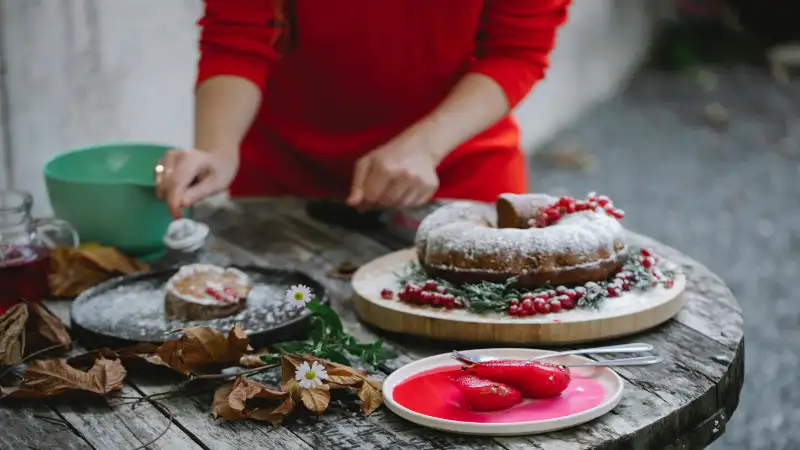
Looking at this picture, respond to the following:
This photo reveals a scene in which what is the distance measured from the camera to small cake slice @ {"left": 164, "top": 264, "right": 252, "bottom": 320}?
1641 millimetres

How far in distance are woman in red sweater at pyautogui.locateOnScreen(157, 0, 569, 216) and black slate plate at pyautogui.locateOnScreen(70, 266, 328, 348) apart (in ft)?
0.74

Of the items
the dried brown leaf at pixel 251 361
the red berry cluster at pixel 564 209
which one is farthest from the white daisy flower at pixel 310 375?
the red berry cluster at pixel 564 209

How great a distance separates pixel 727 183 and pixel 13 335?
434 cm

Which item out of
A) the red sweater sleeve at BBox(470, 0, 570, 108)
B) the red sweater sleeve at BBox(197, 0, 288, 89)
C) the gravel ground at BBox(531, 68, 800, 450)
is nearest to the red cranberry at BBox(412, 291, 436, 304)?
the red sweater sleeve at BBox(470, 0, 570, 108)

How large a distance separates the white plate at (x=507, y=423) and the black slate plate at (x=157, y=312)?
0.22m

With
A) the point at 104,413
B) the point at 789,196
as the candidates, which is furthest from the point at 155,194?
the point at 789,196

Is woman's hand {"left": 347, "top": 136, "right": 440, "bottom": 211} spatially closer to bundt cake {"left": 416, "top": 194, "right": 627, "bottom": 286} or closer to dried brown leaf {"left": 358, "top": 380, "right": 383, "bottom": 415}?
bundt cake {"left": 416, "top": 194, "right": 627, "bottom": 286}

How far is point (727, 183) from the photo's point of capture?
530 centimetres

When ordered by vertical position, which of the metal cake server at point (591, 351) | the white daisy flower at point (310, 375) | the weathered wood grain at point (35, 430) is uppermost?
the metal cake server at point (591, 351)

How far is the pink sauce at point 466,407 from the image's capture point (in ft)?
4.35

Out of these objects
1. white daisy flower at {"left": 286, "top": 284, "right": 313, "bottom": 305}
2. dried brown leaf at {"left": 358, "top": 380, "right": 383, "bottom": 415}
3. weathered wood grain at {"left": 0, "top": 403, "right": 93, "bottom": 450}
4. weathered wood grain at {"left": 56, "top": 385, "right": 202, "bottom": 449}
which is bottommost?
weathered wood grain at {"left": 0, "top": 403, "right": 93, "bottom": 450}

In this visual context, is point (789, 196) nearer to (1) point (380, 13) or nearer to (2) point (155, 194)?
(1) point (380, 13)

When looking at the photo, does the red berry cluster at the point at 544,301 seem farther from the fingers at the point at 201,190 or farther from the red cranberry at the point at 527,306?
the fingers at the point at 201,190

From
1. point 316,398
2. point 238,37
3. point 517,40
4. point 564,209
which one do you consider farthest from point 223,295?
point 517,40
